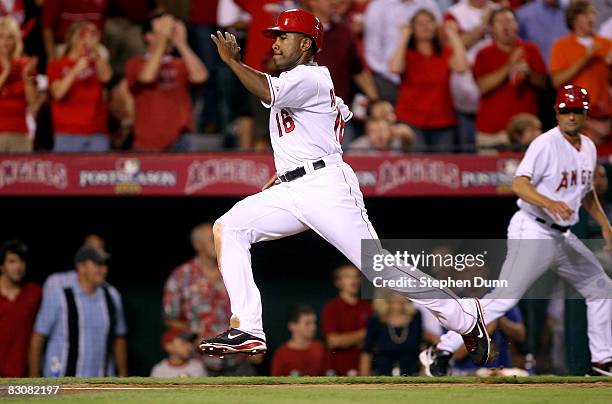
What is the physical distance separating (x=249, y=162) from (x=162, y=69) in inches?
49.5

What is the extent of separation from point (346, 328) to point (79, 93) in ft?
9.41

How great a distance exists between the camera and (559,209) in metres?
6.91

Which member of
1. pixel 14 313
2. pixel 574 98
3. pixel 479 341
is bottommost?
pixel 479 341

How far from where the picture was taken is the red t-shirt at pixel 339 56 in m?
9.70

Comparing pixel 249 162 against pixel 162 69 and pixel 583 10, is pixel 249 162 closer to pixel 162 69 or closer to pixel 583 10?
pixel 162 69

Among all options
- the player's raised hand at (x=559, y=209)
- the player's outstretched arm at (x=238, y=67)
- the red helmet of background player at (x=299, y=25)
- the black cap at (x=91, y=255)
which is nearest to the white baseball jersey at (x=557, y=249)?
the player's raised hand at (x=559, y=209)

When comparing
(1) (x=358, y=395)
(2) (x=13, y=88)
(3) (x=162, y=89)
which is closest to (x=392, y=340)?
(3) (x=162, y=89)

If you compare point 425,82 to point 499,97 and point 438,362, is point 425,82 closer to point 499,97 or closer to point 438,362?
point 499,97

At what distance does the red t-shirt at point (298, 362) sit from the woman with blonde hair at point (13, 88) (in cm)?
265

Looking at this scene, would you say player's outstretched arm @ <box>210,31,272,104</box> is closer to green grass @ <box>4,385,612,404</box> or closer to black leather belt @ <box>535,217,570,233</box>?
green grass @ <box>4,385,612,404</box>

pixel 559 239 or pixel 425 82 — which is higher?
pixel 425 82

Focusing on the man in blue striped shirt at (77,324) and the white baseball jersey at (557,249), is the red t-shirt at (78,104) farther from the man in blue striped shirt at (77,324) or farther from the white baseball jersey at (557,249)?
the white baseball jersey at (557,249)

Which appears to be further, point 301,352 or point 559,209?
point 301,352

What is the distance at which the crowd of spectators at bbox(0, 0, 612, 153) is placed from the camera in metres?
9.45
